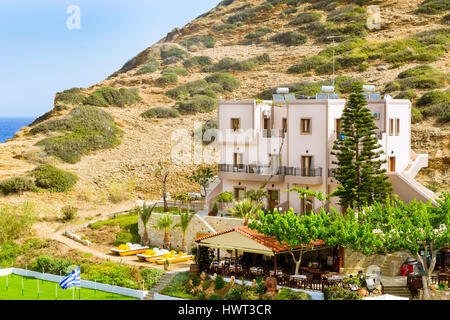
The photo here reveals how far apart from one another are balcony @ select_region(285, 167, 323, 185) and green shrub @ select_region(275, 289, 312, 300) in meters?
10.1

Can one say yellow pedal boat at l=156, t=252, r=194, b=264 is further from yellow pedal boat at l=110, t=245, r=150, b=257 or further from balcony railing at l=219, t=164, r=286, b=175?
balcony railing at l=219, t=164, r=286, b=175

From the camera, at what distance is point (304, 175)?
34875 mm

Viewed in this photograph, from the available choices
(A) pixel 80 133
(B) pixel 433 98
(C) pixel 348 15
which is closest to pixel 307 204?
(B) pixel 433 98

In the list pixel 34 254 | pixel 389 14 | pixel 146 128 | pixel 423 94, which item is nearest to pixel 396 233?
pixel 34 254

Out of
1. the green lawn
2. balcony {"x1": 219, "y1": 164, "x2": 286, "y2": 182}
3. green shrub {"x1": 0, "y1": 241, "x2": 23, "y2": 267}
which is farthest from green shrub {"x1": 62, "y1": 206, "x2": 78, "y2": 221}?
balcony {"x1": 219, "y1": 164, "x2": 286, "y2": 182}

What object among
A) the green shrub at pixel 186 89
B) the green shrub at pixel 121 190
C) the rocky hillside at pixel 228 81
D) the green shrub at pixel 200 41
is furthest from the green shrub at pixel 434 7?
the green shrub at pixel 121 190

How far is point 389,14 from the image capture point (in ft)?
271

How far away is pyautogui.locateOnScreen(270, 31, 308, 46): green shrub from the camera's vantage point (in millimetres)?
83500

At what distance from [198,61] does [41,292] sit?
59.7m

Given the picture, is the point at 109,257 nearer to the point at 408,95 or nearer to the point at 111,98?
the point at 408,95

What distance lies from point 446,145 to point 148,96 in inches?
1502

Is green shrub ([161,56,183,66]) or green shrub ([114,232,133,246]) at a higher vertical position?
green shrub ([161,56,183,66])

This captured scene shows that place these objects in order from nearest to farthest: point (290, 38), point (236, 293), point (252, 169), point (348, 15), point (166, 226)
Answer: point (236, 293) < point (166, 226) < point (252, 169) < point (348, 15) < point (290, 38)
